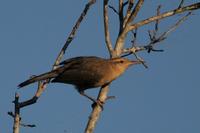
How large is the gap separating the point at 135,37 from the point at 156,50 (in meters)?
0.45

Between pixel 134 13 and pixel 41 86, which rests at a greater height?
pixel 134 13

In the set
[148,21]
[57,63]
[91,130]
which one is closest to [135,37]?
[148,21]

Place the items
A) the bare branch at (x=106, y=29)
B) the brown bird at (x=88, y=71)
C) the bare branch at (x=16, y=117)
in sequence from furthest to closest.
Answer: the brown bird at (x=88, y=71) < the bare branch at (x=106, y=29) < the bare branch at (x=16, y=117)

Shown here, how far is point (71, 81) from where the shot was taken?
1007 centimetres

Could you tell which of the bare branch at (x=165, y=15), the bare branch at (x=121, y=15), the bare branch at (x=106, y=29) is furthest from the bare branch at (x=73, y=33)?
the bare branch at (x=165, y=15)

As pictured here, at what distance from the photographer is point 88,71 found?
1022cm

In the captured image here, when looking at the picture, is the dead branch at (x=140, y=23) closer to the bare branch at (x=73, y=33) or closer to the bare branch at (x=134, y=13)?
the bare branch at (x=134, y=13)

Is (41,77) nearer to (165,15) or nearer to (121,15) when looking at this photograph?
(121,15)

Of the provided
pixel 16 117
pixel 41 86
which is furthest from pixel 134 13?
pixel 16 117

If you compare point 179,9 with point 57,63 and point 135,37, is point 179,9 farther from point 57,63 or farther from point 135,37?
point 57,63

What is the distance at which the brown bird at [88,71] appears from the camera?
983cm

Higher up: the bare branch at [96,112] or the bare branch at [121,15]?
the bare branch at [121,15]

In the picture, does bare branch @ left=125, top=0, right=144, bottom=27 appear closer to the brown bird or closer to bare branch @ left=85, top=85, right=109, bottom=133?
the brown bird

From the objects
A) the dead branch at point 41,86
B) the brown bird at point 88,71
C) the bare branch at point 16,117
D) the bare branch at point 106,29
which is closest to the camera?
the bare branch at point 16,117
